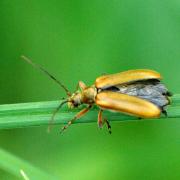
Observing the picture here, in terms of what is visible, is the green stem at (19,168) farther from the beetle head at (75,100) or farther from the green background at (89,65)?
the green background at (89,65)

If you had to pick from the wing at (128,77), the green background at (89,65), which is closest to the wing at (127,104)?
the wing at (128,77)

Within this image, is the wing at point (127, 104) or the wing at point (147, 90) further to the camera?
the wing at point (147, 90)

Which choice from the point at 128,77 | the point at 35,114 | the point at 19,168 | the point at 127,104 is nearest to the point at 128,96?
the point at 127,104

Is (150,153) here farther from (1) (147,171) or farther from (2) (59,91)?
(2) (59,91)

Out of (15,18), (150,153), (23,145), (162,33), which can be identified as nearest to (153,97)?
(150,153)

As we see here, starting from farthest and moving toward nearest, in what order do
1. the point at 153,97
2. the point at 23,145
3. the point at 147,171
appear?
1. the point at 23,145
2. the point at 147,171
3. the point at 153,97

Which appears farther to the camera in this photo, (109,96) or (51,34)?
(51,34)
